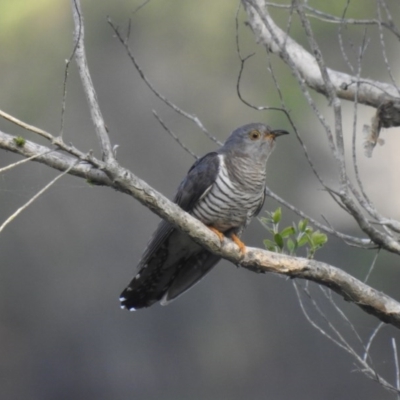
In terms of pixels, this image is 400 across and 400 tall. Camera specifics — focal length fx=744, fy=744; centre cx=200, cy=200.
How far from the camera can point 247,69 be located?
230 inches

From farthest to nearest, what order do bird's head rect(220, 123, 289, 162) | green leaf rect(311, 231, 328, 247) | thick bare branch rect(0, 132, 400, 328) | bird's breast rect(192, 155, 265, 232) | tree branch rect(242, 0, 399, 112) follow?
bird's head rect(220, 123, 289, 162) → bird's breast rect(192, 155, 265, 232) → tree branch rect(242, 0, 399, 112) → green leaf rect(311, 231, 328, 247) → thick bare branch rect(0, 132, 400, 328)

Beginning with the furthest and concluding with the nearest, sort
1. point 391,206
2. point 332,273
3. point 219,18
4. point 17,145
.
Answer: point 219,18 → point 391,206 → point 332,273 → point 17,145

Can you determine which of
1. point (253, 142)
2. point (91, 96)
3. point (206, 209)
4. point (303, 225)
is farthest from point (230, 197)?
point (91, 96)

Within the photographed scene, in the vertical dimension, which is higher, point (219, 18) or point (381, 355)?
point (219, 18)

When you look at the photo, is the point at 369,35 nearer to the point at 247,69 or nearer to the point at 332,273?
the point at 247,69

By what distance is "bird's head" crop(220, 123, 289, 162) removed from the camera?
3.74m

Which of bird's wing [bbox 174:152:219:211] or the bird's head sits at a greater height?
the bird's head

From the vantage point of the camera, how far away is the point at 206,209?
3604 mm

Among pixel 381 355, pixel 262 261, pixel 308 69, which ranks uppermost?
pixel 308 69

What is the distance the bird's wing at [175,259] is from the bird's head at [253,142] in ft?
0.43

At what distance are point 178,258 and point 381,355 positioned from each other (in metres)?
2.46

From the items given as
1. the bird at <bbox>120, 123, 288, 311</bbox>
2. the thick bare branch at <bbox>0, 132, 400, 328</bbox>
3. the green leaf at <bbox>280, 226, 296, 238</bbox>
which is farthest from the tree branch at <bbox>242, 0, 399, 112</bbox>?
the thick bare branch at <bbox>0, 132, 400, 328</bbox>

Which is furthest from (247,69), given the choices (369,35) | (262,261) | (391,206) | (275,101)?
(262,261)

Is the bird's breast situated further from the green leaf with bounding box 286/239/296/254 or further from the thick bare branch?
the green leaf with bounding box 286/239/296/254
